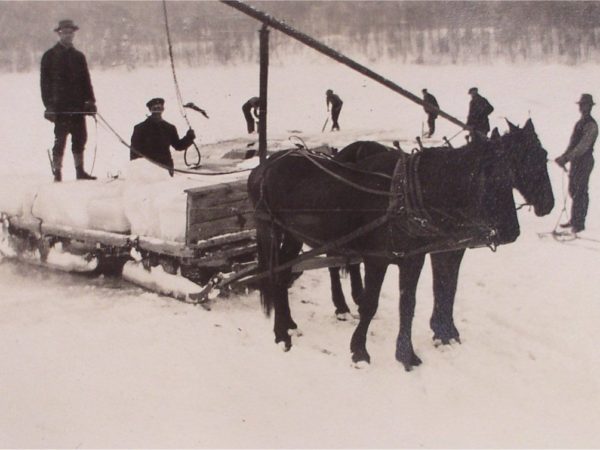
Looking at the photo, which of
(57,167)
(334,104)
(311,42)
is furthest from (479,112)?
(57,167)

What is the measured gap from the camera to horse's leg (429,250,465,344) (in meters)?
5.46

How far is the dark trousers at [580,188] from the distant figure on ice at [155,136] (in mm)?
5829

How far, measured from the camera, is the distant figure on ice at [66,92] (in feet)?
24.3

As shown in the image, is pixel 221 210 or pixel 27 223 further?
pixel 27 223

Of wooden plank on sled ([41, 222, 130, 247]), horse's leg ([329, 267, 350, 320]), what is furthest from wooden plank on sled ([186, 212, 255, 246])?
horse's leg ([329, 267, 350, 320])

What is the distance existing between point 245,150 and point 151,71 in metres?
1.93

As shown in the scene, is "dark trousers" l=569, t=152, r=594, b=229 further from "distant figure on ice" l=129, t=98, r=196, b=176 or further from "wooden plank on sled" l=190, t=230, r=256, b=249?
"distant figure on ice" l=129, t=98, r=196, b=176

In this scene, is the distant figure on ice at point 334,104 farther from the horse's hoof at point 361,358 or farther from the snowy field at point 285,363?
the horse's hoof at point 361,358

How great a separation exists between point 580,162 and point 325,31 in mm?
5848

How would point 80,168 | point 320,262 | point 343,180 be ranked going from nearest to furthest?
point 343,180
point 320,262
point 80,168

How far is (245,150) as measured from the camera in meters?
10.2

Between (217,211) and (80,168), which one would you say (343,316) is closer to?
(217,211)

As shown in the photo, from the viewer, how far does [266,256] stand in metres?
5.92

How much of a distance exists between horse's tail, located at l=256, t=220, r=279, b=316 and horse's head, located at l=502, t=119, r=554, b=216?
7.36ft
